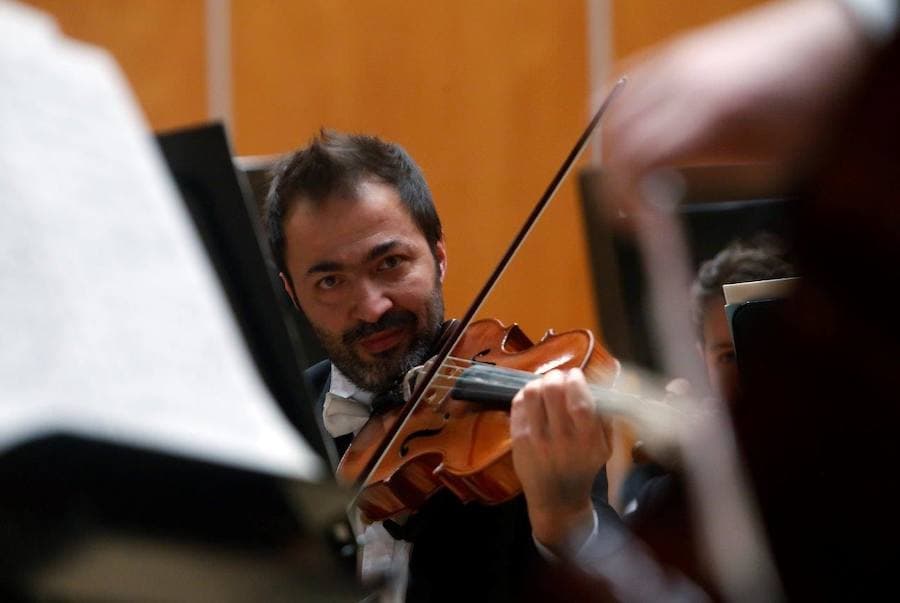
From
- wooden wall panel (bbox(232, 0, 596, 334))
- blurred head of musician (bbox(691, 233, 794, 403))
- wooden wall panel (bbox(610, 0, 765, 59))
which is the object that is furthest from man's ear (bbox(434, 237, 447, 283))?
wooden wall panel (bbox(610, 0, 765, 59))

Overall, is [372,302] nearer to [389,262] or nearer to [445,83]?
[389,262]

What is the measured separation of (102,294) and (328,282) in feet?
1.39

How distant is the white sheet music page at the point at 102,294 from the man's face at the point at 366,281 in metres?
0.37

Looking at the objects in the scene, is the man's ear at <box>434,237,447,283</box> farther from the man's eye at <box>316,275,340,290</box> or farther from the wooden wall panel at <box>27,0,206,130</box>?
the wooden wall panel at <box>27,0,206,130</box>

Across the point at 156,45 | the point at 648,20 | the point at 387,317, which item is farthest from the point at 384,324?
the point at 156,45

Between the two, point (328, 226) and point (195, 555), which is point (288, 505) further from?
point (328, 226)

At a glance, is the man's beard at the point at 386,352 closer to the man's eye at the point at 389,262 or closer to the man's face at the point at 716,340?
the man's eye at the point at 389,262

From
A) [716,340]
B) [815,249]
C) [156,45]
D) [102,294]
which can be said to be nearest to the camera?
[815,249]

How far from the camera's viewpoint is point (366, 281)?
90 cm

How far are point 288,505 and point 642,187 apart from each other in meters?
0.30

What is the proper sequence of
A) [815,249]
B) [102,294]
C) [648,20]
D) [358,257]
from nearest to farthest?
[815,249] < [102,294] < [358,257] < [648,20]

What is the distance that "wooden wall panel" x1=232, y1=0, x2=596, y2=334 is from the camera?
5.06ft

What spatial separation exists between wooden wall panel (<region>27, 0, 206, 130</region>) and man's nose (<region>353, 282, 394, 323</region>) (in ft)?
3.93

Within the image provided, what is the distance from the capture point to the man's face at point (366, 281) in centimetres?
90
